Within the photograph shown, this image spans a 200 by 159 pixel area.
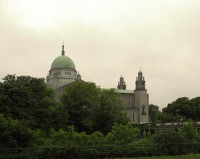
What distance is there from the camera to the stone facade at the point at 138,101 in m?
119

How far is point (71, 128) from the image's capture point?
136ft

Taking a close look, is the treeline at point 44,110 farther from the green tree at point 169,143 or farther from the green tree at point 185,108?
the green tree at point 185,108

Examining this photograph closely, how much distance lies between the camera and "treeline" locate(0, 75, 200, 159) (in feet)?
91.3

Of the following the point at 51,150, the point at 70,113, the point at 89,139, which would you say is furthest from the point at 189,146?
the point at 70,113

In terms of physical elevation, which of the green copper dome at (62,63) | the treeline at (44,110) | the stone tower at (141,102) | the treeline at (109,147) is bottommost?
the treeline at (109,147)

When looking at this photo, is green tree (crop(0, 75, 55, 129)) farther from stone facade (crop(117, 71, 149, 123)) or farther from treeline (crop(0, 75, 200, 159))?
stone facade (crop(117, 71, 149, 123))

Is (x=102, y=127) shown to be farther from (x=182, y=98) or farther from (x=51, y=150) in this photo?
(x=182, y=98)

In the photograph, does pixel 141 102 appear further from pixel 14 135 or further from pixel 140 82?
pixel 14 135

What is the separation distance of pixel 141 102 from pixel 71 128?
79.4m

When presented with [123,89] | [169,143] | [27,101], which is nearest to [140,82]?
[123,89]

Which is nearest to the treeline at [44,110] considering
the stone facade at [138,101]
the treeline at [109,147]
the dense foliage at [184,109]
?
the treeline at [109,147]

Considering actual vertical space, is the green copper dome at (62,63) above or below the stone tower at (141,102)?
above

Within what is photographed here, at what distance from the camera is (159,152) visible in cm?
3086

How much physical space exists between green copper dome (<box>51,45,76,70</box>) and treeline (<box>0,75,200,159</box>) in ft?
117
